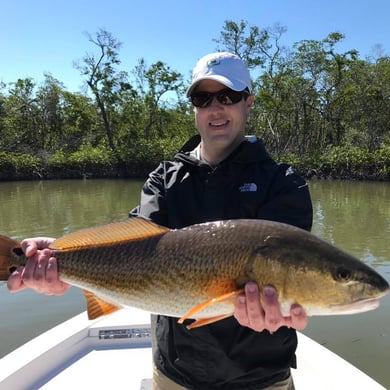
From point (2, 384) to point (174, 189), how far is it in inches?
85.9

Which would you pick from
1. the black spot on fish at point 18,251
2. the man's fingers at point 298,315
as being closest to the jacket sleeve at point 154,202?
the black spot on fish at point 18,251

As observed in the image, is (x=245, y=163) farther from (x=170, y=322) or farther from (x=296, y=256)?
(x=170, y=322)

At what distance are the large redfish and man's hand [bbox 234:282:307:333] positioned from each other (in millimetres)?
31

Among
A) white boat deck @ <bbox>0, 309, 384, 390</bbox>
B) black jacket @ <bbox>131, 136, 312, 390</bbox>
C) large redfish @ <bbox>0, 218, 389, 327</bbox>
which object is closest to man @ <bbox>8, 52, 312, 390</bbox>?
black jacket @ <bbox>131, 136, 312, 390</bbox>

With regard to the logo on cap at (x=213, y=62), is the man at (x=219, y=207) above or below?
below

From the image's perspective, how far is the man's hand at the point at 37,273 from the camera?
215cm

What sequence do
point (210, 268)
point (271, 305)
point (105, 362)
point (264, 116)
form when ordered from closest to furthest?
point (271, 305) → point (210, 268) → point (105, 362) → point (264, 116)

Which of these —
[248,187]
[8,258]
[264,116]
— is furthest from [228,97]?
[264,116]

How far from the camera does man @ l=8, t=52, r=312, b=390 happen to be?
2.13 metres

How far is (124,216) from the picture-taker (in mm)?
18750

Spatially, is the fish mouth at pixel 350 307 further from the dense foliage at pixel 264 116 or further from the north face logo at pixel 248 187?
the dense foliage at pixel 264 116

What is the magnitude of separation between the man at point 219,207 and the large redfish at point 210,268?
0.77 feet

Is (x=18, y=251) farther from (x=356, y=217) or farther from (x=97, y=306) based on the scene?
(x=356, y=217)

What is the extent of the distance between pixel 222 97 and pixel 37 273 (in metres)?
1.32
